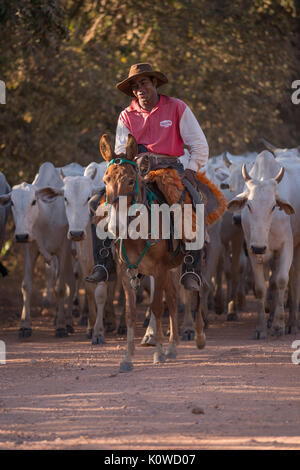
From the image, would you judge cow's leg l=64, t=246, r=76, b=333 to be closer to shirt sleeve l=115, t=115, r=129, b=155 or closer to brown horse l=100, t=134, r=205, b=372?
brown horse l=100, t=134, r=205, b=372

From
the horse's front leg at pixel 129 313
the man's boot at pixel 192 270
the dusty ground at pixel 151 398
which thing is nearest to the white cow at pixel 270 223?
the dusty ground at pixel 151 398

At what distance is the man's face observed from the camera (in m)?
8.01

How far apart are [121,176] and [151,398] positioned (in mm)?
1819

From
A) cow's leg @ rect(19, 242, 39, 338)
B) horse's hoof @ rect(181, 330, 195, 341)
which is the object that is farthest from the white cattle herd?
horse's hoof @ rect(181, 330, 195, 341)

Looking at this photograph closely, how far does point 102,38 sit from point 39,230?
24.6 feet

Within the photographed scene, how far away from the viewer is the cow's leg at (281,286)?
33.2 feet

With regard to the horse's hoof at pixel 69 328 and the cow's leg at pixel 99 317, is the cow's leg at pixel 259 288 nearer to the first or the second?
the cow's leg at pixel 99 317

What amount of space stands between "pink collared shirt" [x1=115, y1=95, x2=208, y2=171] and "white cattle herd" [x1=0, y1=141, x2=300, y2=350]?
1.92 meters

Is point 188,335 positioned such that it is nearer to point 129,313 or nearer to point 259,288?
point 259,288

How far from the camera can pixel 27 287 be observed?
36.4ft

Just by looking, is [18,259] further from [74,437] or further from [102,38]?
[74,437]

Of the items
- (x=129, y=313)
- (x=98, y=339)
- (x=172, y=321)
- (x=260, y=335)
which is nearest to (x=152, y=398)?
(x=129, y=313)

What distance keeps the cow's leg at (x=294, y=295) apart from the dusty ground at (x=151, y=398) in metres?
0.91
